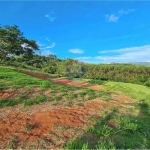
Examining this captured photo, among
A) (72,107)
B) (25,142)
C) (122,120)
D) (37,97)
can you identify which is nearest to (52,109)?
(72,107)

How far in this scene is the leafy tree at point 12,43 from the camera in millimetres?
19812

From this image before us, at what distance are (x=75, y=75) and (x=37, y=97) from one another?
1461 centimetres

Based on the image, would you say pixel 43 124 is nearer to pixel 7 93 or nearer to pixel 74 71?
pixel 7 93

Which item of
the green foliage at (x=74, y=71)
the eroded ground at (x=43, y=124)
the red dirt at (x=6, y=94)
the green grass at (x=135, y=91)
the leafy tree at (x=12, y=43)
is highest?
the leafy tree at (x=12, y=43)

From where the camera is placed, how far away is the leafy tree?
19.8 m

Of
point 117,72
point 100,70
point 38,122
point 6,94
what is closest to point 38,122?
point 38,122

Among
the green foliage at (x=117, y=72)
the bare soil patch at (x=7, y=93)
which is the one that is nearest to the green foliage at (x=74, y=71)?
the green foliage at (x=117, y=72)

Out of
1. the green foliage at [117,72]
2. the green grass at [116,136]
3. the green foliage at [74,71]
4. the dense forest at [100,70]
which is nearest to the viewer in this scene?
the green grass at [116,136]

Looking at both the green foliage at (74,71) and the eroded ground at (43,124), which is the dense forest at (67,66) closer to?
the green foliage at (74,71)

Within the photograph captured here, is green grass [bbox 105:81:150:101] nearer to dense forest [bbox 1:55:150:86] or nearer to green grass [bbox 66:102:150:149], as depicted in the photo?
green grass [bbox 66:102:150:149]

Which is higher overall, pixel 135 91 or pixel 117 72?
pixel 117 72

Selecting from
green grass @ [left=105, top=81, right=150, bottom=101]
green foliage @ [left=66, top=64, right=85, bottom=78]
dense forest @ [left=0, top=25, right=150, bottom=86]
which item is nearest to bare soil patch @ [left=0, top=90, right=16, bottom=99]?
green grass @ [left=105, top=81, right=150, bottom=101]

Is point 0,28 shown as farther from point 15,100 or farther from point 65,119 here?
point 65,119

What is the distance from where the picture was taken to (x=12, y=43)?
2053cm
